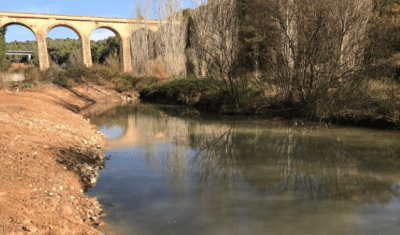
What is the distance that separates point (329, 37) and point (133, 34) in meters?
18.4

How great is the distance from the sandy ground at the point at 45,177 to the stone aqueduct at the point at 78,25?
18162mm

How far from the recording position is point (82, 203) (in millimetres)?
4129

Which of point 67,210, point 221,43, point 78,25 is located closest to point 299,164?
point 67,210

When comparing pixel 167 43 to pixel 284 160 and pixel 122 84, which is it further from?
pixel 284 160

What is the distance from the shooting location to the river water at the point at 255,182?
3.80 m

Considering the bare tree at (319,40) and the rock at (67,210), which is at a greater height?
the bare tree at (319,40)

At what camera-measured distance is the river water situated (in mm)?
3803

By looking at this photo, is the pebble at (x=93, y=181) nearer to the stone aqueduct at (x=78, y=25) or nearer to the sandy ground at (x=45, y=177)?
Result: the sandy ground at (x=45, y=177)

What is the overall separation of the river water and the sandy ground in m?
0.31

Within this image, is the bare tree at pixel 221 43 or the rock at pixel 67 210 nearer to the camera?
the rock at pixel 67 210

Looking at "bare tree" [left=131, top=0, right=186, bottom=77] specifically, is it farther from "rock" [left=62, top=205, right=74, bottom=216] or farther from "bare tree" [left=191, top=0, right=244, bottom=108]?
"rock" [left=62, top=205, right=74, bottom=216]

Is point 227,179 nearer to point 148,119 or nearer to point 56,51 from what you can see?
point 148,119

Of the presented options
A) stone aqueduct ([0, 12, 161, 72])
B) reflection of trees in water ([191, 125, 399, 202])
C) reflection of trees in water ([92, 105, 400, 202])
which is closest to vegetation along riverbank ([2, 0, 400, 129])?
reflection of trees in water ([92, 105, 400, 202])

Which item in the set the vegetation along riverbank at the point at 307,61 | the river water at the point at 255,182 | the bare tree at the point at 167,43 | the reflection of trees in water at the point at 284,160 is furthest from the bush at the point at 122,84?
the river water at the point at 255,182
